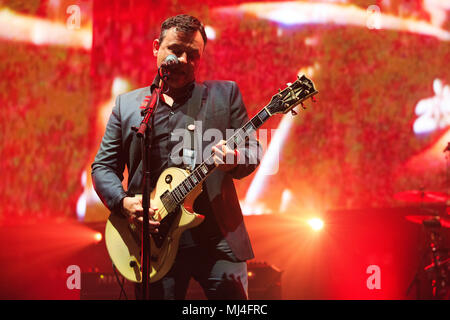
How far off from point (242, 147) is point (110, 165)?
0.74m

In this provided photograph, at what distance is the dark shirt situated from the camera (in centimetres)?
231

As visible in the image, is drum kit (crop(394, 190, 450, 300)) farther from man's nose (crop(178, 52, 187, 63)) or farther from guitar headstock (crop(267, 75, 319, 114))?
man's nose (crop(178, 52, 187, 63))

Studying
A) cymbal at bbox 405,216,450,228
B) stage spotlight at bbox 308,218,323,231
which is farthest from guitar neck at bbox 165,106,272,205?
cymbal at bbox 405,216,450,228

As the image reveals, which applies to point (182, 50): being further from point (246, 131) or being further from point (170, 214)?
point (170, 214)

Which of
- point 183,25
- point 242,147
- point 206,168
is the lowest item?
point 206,168

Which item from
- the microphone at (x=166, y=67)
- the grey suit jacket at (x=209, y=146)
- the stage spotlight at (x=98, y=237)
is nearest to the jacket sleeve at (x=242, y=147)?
the grey suit jacket at (x=209, y=146)

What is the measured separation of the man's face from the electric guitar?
0.43 m

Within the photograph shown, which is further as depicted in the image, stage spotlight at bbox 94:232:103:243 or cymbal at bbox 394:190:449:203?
stage spotlight at bbox 94:232:103:243

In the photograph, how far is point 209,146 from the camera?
241 centimetres

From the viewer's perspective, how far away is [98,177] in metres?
2.55

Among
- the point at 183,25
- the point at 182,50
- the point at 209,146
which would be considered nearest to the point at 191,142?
the point at 209,146

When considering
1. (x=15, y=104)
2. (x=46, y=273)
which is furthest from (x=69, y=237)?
(x=15, y=104)

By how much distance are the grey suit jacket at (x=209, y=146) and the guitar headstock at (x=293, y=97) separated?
0.18 m
